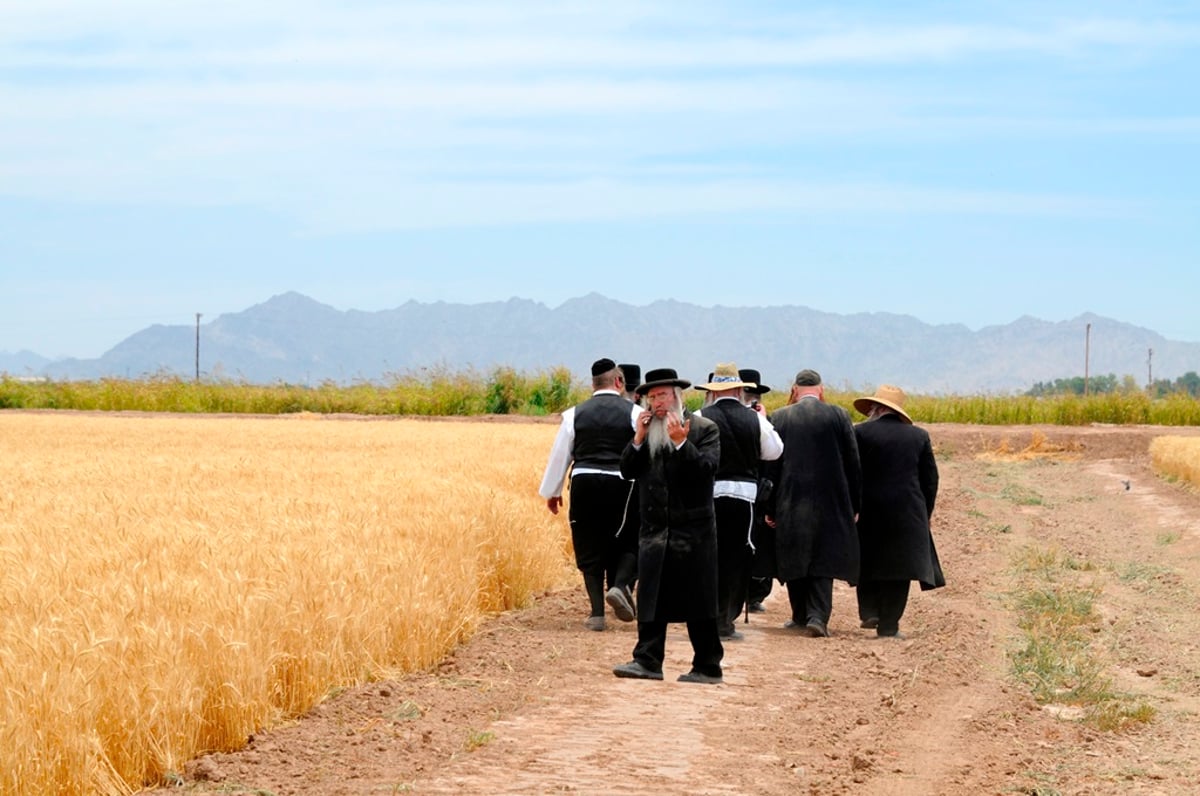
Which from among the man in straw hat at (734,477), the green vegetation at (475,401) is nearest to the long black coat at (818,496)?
the man in straw hat at (734,477)

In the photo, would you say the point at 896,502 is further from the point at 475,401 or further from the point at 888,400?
the point at 475,401

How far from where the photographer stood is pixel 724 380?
1195cm

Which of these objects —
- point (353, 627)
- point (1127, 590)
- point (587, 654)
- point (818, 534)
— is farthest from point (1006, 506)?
point (353, 627)

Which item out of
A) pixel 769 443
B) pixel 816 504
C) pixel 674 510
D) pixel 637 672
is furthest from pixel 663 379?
pixel 816 504

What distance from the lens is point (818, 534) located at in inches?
489

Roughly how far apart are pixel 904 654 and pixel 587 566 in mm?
2538

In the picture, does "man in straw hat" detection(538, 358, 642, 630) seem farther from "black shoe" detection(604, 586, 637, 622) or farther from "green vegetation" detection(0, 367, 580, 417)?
"green vegetation" detection(0, 367, 580, 417)

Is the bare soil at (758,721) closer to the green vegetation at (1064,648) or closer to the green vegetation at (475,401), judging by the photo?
the green vegetation at (1064,648)

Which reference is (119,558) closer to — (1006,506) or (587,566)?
(587,566)

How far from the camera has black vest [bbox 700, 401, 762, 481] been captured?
38.2 feet

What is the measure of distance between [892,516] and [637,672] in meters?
3.62

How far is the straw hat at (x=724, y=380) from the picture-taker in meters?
11.8

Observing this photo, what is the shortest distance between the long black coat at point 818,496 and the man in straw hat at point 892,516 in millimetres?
253

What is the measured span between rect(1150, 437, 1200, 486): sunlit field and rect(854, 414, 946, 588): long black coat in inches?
708
